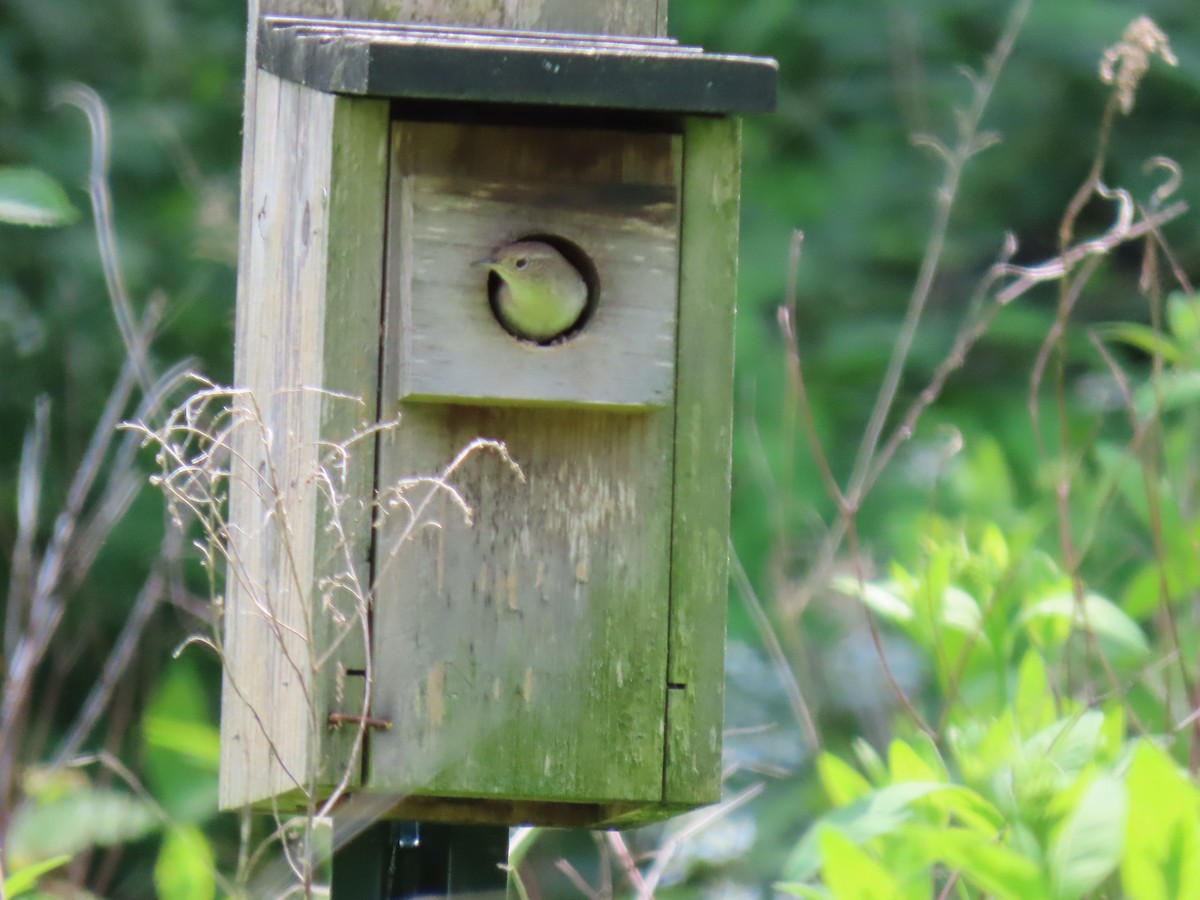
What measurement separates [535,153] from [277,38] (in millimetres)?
402

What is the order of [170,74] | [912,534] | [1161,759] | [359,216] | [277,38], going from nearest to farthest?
[1161,759] → [359,216] → [277,38] → [912,534] → [170,74]

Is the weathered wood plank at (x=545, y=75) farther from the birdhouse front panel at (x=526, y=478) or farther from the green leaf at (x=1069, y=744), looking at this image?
the green leaf at (x=1069, y=744)

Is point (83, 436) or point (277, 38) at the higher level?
point (277, 38)

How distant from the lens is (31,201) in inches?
83.3

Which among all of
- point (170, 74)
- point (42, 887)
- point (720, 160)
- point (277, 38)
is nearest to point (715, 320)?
point (720, 160)

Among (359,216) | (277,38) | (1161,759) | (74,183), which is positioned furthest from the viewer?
(74,183)

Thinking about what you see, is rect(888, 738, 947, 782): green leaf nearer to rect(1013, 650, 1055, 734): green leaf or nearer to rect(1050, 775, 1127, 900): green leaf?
rect(1013, 650, 1055, 734): green leaf

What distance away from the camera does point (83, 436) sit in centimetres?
480

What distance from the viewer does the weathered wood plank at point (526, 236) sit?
2102mm

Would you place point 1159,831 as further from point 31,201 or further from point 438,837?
point 31,201

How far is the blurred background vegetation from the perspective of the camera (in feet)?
15.5

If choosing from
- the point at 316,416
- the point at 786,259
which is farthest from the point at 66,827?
the point at 786,259

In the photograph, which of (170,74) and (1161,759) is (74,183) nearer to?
(170,74)

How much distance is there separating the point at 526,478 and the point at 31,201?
609mm
